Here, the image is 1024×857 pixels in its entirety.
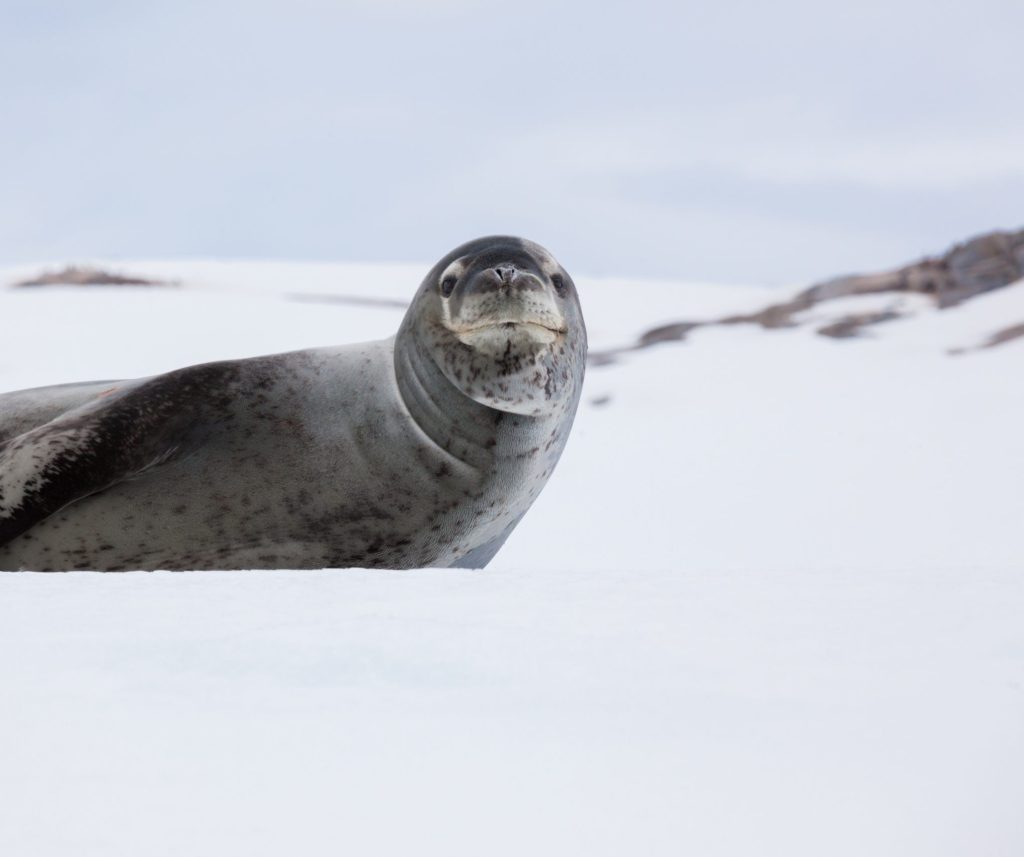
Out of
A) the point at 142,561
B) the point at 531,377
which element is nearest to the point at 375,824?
the point at 531,377

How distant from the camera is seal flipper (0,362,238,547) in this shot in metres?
3.45

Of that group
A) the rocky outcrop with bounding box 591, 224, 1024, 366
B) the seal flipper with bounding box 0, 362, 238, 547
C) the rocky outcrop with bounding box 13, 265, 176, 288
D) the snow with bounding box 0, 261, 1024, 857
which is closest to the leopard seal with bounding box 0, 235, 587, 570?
the seal flipper with bounding box 0, 362, 238, 547

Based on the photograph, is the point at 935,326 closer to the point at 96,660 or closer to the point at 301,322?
the point at 301,322

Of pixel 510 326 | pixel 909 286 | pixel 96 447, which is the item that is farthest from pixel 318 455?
pixel 909 286

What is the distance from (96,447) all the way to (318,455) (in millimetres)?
614

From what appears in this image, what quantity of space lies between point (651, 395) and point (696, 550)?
5254mm

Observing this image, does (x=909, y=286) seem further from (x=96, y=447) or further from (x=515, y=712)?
(x=515, y=712)

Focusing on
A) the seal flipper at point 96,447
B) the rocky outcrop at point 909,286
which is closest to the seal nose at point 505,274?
the seal flipper at point 96,447

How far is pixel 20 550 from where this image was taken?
3.64 metres

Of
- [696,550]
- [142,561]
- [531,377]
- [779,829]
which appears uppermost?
[531,377]

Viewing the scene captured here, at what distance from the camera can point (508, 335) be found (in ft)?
11.3

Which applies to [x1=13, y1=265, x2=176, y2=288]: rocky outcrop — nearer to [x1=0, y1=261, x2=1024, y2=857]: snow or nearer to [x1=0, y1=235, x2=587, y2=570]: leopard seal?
[x1=0, y1=235, x2=587, y2=570]: leopard seal

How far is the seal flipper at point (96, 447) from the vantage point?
3.45 m

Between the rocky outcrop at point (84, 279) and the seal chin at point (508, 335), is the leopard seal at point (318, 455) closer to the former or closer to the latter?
the seal chin at point (508, 335)
